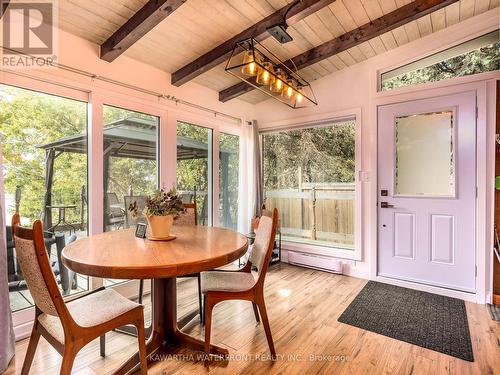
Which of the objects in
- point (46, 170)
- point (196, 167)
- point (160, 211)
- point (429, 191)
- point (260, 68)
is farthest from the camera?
point (196, 167)

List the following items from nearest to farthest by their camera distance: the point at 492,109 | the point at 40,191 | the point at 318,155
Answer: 1. the point at 40,191
2. the point at 492,109
3. the point at 318,155

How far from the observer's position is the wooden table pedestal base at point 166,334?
1863mm

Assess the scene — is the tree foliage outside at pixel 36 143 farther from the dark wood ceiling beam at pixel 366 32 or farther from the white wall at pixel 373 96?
the white wall at pixel 373 96

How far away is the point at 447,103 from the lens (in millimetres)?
Answer: 2961

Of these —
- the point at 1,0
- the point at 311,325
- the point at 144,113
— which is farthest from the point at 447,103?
the point at 1,0

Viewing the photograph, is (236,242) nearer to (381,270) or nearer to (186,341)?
(186,341)

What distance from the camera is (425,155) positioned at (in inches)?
123

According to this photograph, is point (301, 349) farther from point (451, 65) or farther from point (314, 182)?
point (451, 65)

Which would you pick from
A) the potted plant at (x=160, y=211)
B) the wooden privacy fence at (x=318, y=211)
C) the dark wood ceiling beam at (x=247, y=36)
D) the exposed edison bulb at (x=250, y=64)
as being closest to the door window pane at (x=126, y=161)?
the dark wood ceiling beam at (x=247, y=36)

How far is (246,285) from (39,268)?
3.90 ft

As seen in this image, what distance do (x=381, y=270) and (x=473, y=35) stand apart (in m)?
2.79
